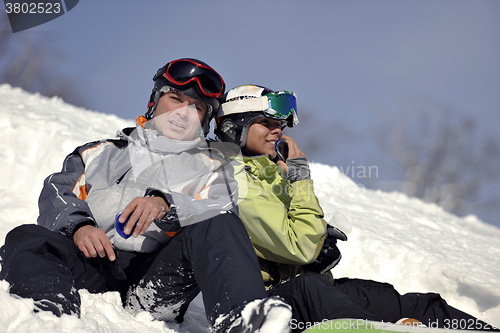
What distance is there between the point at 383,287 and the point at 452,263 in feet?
6.75

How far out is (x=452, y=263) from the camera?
4.32 m

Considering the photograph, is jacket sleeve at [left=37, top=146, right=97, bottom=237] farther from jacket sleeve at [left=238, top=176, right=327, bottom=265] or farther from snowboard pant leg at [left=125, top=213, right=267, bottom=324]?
jacket sleeve at [left=238, top=176, right=327, bottom=265]

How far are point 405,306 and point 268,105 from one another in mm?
1813

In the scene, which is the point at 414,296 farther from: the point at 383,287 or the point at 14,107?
the point at 14,107

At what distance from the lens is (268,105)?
11.0 ft

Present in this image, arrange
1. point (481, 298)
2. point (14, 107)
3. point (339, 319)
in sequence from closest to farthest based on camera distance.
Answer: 1. point (339, 319)
2. point (481, 298)
3. point (14, 107)

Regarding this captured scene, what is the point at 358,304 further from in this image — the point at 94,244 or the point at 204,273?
the point at 94,244

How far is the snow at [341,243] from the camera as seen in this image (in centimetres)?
215

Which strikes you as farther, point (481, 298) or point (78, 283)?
point (481, 298)

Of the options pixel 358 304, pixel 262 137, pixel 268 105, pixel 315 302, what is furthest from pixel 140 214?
pixel 268 105

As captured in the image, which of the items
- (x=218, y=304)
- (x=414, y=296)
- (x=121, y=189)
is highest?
(x=121, y=189)

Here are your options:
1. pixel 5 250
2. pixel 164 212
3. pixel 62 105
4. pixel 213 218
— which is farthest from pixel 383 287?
pixel 62 105

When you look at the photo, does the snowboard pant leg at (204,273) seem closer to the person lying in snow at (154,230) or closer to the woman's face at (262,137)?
the person lying in snow at (154,230)

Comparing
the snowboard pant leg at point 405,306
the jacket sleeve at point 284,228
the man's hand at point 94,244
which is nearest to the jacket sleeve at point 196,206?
the jacket sleeve at point 284,228
